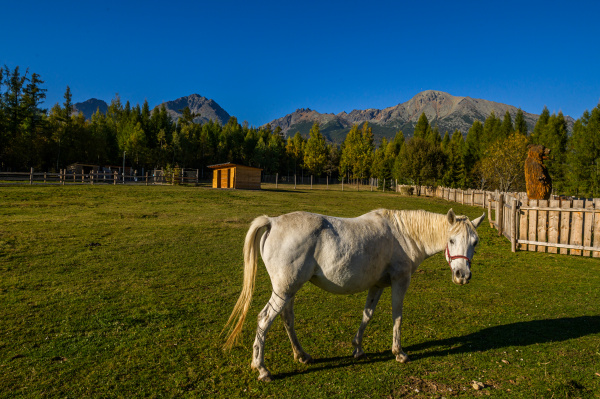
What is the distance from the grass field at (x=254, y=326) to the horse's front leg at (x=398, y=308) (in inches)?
6.2

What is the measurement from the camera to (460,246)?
14.5 ft

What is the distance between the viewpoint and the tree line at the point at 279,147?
3897 centimetres

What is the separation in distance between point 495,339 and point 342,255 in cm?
306

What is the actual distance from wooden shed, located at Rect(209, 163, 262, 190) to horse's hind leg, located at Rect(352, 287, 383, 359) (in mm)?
33686

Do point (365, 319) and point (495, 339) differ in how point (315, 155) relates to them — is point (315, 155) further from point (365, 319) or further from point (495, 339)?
point (365, 319)

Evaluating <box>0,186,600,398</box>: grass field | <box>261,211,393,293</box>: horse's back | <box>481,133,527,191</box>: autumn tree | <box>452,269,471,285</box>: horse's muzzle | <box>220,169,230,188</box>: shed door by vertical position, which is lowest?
<box>0,186,600,398</box>: grass field

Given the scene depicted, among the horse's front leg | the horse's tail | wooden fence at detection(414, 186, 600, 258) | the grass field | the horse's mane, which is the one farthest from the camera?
wooden fence at detection(414, 186, 600, 258)

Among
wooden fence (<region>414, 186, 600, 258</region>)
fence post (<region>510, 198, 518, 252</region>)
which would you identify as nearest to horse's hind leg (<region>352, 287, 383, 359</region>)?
wooden fence (<region>414, 186, 600, 258</region>)

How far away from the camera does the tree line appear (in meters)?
39.0

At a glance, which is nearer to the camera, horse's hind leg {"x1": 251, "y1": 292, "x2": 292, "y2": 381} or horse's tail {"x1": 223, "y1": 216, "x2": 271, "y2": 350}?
horse's hind leg {"x1": 251, "y1": 292, "x2": 292, "y2": 381}

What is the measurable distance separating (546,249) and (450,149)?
49.9m

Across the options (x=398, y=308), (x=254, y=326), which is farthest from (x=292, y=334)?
(x=398, y=308)

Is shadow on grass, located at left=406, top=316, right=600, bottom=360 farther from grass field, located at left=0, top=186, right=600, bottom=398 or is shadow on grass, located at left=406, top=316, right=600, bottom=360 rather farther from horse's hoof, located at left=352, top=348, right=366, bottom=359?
horse's hoof, located at left=352, top=348, right=366, bottom=359

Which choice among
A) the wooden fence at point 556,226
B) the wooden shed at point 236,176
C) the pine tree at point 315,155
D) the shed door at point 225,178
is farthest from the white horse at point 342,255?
the pine tree at point 315,155
